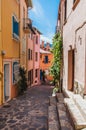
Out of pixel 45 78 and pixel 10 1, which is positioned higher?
pixel 10 1

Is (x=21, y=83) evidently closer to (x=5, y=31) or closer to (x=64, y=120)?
(x=5, y=31)

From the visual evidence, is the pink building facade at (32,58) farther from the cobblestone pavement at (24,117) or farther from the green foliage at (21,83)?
the cobblestone pavement at (24,117)

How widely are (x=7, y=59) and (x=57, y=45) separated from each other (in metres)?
3.37

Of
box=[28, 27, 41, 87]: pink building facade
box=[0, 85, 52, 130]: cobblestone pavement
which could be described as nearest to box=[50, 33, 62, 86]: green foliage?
box=[0, 85, 52, 130]: cobblestone pavement

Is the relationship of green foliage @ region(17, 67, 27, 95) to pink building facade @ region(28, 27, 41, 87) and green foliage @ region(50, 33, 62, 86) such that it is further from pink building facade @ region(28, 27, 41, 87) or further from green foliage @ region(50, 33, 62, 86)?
pink building facade @ region(28, 27, 41, 87)

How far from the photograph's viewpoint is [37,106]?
11.4 metres

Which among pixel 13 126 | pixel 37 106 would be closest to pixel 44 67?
pixel 37 106

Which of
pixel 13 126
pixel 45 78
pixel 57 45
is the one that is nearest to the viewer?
pixel 13 126

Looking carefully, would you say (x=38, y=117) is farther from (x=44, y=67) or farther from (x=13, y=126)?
(x=44, y=67)

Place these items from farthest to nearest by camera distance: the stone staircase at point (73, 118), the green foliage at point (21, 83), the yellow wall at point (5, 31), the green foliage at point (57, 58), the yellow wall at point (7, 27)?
the green foliage at point (21, 83) < the green foliage at point (57, 58) < the yellow wall at point (7, 27) < the yellow wall at point (5, 31) < the stone staircase at point (73, 118)

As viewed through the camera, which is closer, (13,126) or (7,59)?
(13,126)

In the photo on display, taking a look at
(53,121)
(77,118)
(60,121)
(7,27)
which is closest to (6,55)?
(7,27)

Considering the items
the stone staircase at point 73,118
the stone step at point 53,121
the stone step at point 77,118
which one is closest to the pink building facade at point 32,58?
the stone step at point 53,121

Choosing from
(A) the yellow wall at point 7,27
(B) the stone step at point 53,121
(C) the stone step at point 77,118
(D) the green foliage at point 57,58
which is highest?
(A) the yellow wall at point 7,27
